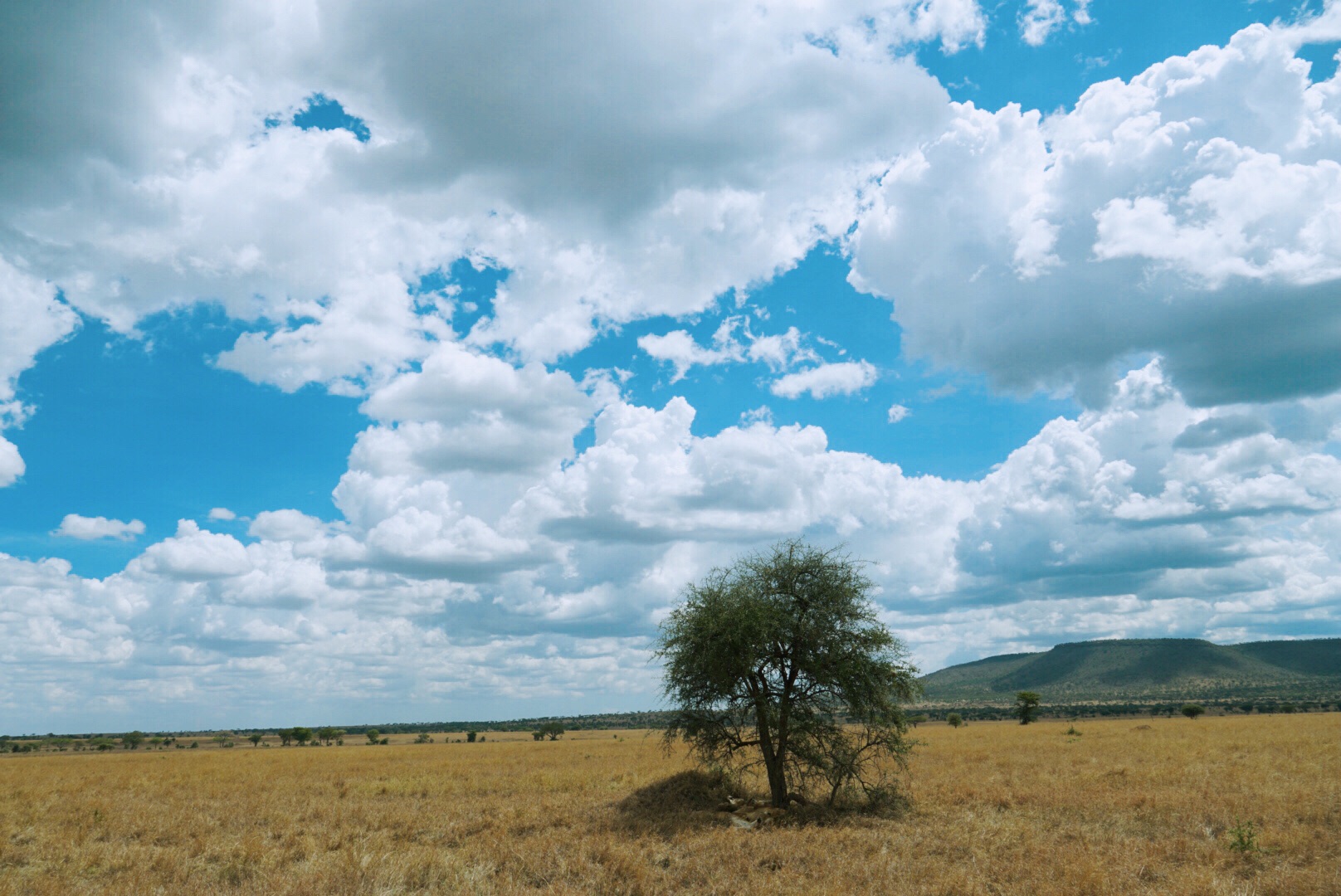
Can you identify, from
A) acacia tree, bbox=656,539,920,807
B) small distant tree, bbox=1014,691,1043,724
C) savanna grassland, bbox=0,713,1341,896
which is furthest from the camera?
small distant tree, bbox=1014,691,1043,724

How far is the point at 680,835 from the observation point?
20188mm

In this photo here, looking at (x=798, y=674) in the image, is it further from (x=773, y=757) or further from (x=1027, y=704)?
(x=1027, y=704)

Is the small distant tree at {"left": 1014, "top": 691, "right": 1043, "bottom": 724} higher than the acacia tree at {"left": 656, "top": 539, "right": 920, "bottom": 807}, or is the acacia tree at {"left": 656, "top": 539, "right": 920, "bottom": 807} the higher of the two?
the acacia tree at {"left": 656, "top": 539, "right": 920, "bottom": 807}

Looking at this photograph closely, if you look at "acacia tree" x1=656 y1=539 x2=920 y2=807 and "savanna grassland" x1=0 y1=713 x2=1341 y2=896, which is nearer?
"savanna grassland" x1=0 y1=713 x2=1341 y2=896

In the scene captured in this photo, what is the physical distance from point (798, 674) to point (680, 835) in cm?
676

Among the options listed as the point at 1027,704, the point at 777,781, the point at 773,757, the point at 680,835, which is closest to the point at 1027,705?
the point at 1027,704

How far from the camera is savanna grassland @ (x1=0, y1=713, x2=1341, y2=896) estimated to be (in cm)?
1545

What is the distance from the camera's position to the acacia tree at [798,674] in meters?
24.3

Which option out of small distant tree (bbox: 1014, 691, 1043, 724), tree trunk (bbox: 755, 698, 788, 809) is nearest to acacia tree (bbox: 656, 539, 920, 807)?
tree trunk (bbox: 755, 698, 788, 809)

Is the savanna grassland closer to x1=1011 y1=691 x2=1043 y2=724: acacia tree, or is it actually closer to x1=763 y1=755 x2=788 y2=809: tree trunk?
x1=763 y1=755 x2=788 y2=809: tree trunk

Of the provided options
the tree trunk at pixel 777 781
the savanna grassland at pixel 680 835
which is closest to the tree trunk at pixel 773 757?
the tree trunk at pixel 777 781

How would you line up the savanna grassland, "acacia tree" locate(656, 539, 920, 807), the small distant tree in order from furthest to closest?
the small distant tree, "acacia tree" locate(656, 539, 920, 807), the savanna grassland

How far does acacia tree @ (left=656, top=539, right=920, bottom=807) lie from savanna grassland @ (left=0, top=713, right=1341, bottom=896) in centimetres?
192

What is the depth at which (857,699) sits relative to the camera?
24453 millimetres
